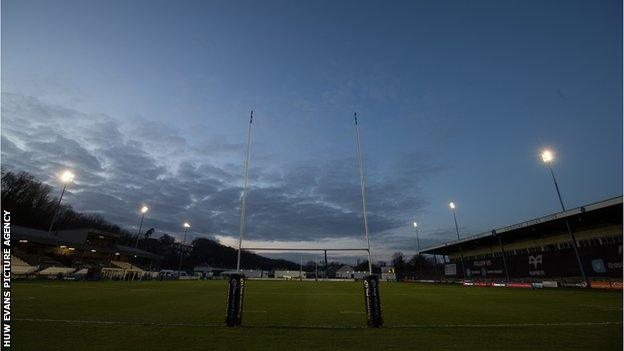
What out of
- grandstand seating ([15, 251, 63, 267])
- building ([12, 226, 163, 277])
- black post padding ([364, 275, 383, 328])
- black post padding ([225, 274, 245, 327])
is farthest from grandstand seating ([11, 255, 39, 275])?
black post padding ([364, 275, 383, 328])

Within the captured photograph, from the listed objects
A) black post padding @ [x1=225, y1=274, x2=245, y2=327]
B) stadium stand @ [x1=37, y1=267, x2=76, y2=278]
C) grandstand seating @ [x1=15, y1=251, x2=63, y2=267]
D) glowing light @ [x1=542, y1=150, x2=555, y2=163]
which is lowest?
black post padding @ [x1=225, y1=274, x2=245, y2=327]

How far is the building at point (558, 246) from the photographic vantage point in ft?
105

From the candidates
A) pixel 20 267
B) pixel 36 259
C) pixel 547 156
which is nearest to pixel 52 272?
pixel 20 267

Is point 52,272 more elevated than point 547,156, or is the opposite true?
point 547,156

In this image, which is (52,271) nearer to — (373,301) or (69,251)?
(69,251)

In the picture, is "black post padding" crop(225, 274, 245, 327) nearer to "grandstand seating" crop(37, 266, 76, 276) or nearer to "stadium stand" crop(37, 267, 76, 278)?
"stadium stand" crop(37, 267, 76, 278)

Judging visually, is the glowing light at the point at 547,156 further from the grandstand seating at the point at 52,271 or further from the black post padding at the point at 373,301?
the grandstand seating at the point at 52,271

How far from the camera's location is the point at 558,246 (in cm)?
3975

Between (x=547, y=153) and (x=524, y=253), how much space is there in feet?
76.5

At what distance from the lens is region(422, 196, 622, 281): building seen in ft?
105

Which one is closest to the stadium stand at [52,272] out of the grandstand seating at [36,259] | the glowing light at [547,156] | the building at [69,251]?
the building at [69,251]

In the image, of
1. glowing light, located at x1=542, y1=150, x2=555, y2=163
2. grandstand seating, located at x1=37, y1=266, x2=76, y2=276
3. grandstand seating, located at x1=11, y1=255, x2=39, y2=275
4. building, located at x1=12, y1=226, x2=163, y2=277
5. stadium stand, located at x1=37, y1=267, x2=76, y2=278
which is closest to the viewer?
glowing light, located at x1=542, y1=150, x2=555, y2=163

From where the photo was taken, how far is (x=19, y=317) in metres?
8.73

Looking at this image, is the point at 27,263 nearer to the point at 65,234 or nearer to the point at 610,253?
the point at 65,234
